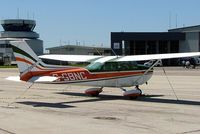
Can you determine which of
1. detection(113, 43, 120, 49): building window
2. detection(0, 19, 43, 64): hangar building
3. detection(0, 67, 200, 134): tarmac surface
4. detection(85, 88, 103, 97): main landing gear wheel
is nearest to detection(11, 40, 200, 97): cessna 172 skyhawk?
detection(85, 88, 103, 97): main landing gear wheel

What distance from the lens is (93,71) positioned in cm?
1941

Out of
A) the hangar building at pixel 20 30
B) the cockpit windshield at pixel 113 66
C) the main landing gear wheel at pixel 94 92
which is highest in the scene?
the hangar building at pixel 20 30

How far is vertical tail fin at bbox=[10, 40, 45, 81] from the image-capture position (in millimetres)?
18594

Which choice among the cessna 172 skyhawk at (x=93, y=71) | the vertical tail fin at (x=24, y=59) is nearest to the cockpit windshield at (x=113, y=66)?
the cessna 172 skyhawk at (x=93, y=71)

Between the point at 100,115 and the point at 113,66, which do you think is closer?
the point at 100,115

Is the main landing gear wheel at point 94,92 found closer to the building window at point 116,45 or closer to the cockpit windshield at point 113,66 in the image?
the cockpit windshield at point 113,66

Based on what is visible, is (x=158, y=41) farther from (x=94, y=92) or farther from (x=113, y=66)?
(x=113, y=66)

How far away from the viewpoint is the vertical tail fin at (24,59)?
61.0 feet

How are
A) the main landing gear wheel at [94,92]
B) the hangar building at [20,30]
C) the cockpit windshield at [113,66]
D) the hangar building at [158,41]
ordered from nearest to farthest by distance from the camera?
1. the cockpit windshield at [113,66]
2. the main landing gear wheel at [94,92]
3. the hangar building at [158,41]
4. the hangar building at [20,30]

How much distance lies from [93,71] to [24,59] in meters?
2.87

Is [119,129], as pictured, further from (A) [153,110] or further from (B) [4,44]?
(B) [4,44]

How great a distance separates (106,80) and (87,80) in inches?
36.4

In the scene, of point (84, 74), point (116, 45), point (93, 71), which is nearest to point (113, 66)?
point (93, 71)

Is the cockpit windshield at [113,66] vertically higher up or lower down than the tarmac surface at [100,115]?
higher up
